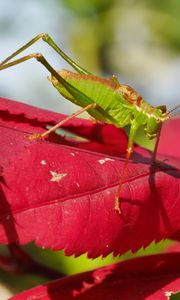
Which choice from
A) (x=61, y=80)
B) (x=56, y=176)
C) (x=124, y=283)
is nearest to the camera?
(x=56, y=176)

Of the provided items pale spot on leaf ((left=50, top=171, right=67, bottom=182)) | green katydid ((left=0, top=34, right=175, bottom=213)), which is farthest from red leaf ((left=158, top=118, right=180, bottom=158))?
pale spot on leaf ((left=50, top=171, right=67, bottom=182))

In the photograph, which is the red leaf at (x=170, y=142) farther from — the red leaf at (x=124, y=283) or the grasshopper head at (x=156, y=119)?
the red leaf at (x=124, y=283)

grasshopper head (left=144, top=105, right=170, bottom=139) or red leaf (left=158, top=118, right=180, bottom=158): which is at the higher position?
grasshopper head (left=144, top=105, right=170, bottom=139)

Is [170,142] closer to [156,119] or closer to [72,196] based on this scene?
[156,119]

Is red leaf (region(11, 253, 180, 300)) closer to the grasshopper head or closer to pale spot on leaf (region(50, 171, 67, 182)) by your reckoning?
pale spot on leaf (region(50, 171, 67, 182))

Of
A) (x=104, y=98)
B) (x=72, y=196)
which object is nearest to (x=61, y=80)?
(x=104, y=98)

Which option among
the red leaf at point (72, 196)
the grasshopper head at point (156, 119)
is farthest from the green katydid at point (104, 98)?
the red leaf at point (72, 196)

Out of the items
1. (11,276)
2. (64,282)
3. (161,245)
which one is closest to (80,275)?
(64,282)
